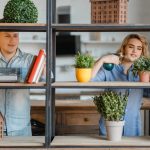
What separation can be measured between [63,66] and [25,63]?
4.57m

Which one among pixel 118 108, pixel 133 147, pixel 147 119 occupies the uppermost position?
pixel 118 108

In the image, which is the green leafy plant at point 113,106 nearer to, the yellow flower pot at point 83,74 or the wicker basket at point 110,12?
the yellow flower pot at point 83,74

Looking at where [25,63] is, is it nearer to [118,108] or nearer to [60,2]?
[118,108]

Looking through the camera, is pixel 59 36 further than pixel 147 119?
Yes

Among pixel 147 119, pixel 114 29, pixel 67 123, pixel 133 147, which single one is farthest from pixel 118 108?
pixel 147 119

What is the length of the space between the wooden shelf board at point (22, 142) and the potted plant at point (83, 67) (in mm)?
440

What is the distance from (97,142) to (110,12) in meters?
0.78

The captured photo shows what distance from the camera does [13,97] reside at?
276 centimetres

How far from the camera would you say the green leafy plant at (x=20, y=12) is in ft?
7.64

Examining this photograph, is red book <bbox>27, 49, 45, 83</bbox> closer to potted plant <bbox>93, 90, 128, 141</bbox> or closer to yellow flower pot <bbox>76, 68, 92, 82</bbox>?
yellow flower pot <bbox>76, 68, 92, 82</bbox>

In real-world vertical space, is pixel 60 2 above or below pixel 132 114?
above

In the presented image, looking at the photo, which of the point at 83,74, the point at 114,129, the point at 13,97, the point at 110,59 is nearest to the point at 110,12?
the point at 110,59

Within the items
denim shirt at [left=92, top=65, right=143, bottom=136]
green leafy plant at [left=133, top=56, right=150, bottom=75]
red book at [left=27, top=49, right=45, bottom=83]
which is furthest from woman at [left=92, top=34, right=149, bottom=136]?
red book at [left=27, top=49, right=45, bottom=83]

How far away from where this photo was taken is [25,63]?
9.13 ft
